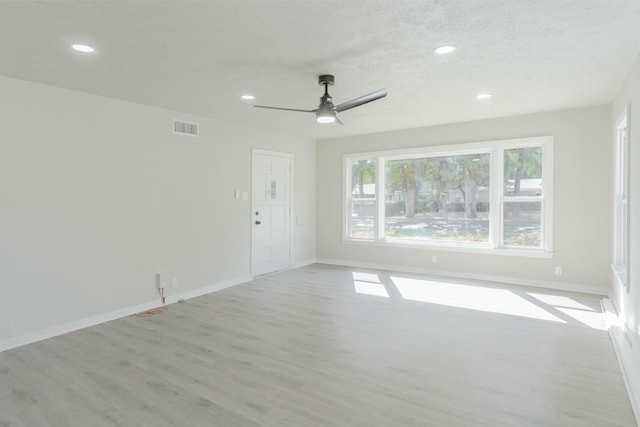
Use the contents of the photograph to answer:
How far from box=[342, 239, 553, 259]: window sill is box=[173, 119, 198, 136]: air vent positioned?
11.7 ft

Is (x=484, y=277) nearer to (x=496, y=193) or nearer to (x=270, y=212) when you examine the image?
(x=496, y=193)

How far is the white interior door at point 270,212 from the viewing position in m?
6.11

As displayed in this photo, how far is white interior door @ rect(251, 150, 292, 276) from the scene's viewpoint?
20.0ft

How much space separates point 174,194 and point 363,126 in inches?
125

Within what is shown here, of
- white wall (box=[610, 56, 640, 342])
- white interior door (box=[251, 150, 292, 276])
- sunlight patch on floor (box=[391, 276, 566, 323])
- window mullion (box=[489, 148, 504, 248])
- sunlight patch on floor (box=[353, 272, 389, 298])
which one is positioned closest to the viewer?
white wall (box=[610, 56, 640, 342])

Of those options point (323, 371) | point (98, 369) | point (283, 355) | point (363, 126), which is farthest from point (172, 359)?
point (363, 126)

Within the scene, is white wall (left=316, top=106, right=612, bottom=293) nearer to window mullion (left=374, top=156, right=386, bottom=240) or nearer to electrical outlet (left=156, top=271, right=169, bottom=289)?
window mullion (left=374, top=156, right=386, bottom=240)

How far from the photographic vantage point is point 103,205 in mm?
4145

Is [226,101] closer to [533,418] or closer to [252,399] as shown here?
[252,399]

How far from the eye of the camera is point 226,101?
446cm

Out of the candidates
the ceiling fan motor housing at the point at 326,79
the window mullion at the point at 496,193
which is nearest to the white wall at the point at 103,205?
the ceiling fan motor housing at the point at 326,79

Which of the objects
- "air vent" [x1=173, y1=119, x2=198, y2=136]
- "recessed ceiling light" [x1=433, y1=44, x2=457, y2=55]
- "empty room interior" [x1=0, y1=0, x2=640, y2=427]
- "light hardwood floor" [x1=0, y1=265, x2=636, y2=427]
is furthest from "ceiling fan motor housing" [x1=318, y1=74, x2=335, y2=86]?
"light hardwood floor" [x1=0, y1=265, x2=636, y2=427]

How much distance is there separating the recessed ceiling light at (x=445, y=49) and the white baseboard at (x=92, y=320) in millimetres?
4200

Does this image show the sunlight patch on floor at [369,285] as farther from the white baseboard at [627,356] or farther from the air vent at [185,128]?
the air vent at [185,128]
